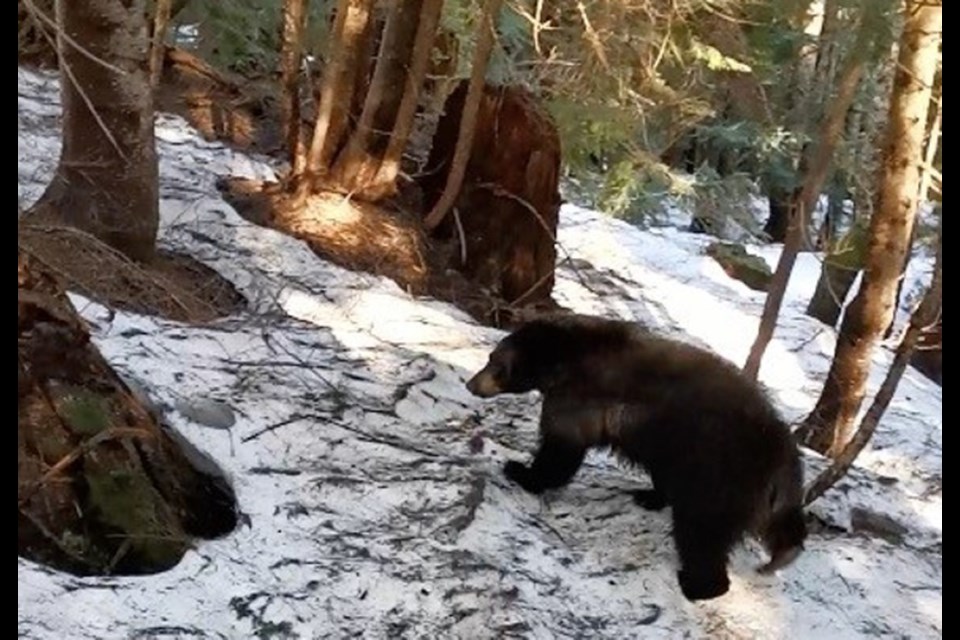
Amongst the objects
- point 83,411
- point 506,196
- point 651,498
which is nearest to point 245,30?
point 506,196

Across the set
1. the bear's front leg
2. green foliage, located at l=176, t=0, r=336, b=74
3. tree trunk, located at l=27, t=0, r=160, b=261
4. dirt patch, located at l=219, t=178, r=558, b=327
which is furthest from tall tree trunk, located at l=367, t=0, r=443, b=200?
the bear's front leg

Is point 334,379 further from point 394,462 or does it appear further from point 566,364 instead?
point 566,364

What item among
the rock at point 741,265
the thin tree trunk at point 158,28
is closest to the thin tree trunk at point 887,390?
the thin tree trunk at point 158,28

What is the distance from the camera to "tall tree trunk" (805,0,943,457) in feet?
19.2

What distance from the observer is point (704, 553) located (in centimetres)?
444

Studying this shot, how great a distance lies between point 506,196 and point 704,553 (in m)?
4.77

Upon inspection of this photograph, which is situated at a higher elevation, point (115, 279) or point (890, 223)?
point (890, 223)

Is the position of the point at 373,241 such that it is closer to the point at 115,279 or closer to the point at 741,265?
the point at 115,279

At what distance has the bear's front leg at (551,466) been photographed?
498 cm

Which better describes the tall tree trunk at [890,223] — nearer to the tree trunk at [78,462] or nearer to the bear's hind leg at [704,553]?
the bear's hind leg at [704,553]

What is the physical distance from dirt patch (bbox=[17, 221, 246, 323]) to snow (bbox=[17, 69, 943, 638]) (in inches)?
7.6

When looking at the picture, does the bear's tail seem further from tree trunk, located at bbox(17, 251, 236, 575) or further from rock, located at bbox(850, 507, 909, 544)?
tree trunk, located at bbox(17, 251, 236, 575)

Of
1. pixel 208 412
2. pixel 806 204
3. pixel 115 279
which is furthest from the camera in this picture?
pixel 806 204

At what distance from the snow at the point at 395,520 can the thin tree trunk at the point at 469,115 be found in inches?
65.2
